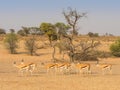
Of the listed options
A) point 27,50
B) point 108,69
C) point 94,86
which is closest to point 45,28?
point 27,50

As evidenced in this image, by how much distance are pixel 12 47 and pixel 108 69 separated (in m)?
25.1

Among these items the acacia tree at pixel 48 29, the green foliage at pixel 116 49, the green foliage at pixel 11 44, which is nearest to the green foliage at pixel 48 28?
the acacia tree at pixel 48 29

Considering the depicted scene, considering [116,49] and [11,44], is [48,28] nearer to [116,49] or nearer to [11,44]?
[11,44]

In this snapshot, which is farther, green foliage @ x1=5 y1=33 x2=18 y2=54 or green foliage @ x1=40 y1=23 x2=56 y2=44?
green foliage @ x1=5 y1=33 x2=18 y2=54

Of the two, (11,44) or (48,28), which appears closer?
(48,28)

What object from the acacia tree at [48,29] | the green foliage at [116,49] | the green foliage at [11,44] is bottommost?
the green foliage at [116,49]

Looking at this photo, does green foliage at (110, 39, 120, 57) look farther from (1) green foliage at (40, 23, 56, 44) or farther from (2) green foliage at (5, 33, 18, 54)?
(2) green foliage at (5, 33, 18, 54)

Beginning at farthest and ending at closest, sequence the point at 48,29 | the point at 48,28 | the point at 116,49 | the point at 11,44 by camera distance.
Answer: the point at 11,44 < the point at 48,29 < the point at 48,28 < the point at 116,49

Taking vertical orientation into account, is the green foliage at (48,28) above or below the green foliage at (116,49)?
above

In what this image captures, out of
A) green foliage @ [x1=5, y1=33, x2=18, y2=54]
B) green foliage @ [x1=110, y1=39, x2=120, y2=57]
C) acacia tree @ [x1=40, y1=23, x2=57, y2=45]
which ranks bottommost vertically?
green foliage @ [x1=110, y1=39, x2=120, y2=57]

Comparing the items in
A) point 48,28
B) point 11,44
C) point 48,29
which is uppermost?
point 48,28

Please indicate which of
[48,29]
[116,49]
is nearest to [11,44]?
[48,29]

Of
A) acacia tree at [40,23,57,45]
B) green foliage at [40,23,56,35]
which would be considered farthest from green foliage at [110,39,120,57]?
green foliage at [40,23,56,35]

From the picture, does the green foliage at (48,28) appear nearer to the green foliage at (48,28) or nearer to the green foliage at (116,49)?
the green foliage at (48,28)
